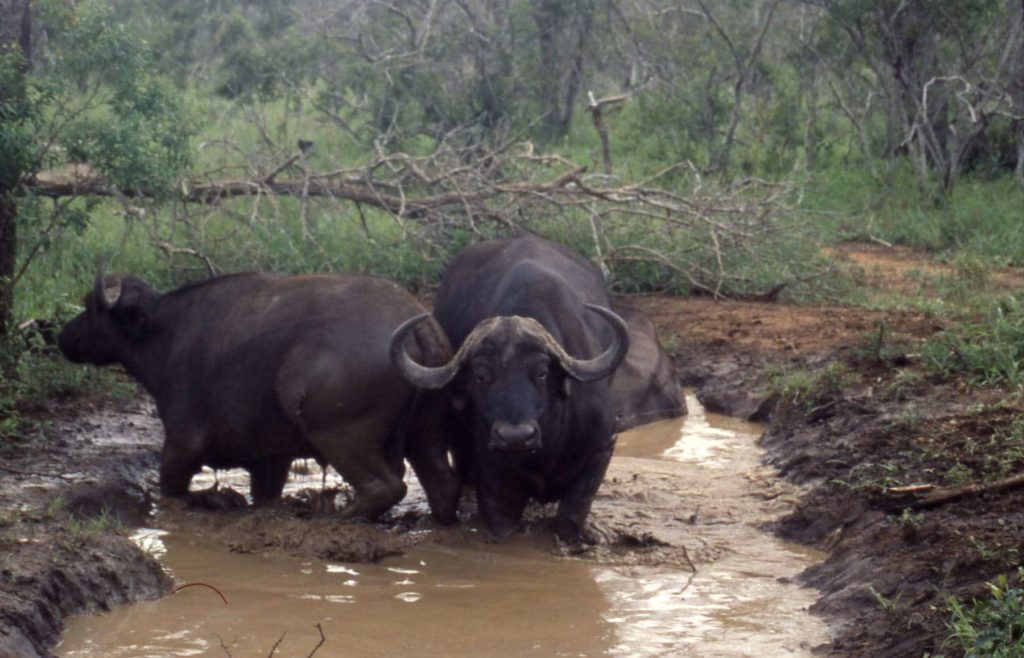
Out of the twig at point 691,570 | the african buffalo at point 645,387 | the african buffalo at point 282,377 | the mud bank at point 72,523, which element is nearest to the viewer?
the mud bank at point 72,523

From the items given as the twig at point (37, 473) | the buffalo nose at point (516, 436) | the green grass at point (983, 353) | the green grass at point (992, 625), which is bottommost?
the twig at point (37, 473)

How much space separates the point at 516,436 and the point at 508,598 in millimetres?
659

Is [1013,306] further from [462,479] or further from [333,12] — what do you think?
[333,12]

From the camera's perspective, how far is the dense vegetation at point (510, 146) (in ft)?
26.9

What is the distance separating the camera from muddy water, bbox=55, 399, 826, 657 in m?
4.89

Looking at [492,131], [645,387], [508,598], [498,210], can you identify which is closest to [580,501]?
[508,598]

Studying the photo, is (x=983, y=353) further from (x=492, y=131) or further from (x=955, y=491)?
(x=492, y=131)

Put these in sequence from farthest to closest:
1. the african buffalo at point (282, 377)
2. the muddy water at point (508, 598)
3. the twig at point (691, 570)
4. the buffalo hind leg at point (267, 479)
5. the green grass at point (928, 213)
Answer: the green grass at point (928, 213), the buffalo hind leg at point (267, 479), the african buffalo at point (282, 377), the twig at point (691, 570), the muddy water at point (508, 598)

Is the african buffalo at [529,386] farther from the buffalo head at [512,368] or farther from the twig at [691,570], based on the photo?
the twig at [691,570]

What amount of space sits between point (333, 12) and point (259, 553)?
14.6 m

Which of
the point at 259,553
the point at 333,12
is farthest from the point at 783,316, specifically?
the point at 333,12

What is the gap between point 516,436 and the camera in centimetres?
567

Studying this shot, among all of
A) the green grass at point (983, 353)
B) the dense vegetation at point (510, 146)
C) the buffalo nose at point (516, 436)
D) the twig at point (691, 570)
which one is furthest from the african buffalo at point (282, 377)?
the green grass at point (983, 353)

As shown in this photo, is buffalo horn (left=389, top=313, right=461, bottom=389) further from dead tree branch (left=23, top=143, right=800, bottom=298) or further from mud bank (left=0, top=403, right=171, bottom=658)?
dead tree branch (left=23, top=143, right=800, bottom=298)
